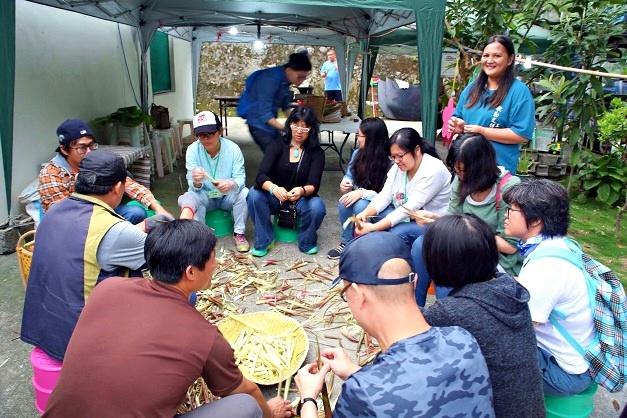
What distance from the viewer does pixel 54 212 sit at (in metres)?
2.08

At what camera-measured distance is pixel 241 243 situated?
4371 millimetres

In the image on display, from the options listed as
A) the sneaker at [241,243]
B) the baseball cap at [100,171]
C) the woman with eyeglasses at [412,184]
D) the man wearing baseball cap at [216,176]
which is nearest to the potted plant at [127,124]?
the man wearing baseball cap at [216,176]

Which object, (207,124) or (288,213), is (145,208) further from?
(288,213)

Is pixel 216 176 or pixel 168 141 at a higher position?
pixel 168 141

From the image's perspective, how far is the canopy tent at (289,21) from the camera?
4.16 metres

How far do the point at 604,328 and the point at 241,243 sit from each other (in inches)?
125

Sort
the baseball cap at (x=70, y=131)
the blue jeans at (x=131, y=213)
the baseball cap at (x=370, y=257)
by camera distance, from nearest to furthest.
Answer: the baseball cap at (x=370, y=257), the baseball cap at (x=70, y=131), the blue jeans at (x=131, y=213)

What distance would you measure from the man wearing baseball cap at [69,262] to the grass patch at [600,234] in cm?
400

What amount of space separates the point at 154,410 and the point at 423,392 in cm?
80

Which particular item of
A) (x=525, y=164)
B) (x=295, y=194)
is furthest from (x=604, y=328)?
(x=525, y=164)

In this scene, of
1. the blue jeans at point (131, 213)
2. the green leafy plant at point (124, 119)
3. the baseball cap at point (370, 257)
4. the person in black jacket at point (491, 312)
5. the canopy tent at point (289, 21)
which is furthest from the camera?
the green leafy plant at point (124, 119)

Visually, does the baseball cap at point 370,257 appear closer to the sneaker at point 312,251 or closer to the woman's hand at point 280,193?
the woman's hand at point 280,193

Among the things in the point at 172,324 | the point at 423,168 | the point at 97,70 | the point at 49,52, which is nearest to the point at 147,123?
the point at 97,70

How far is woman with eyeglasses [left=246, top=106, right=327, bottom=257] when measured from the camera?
13.8 ft
